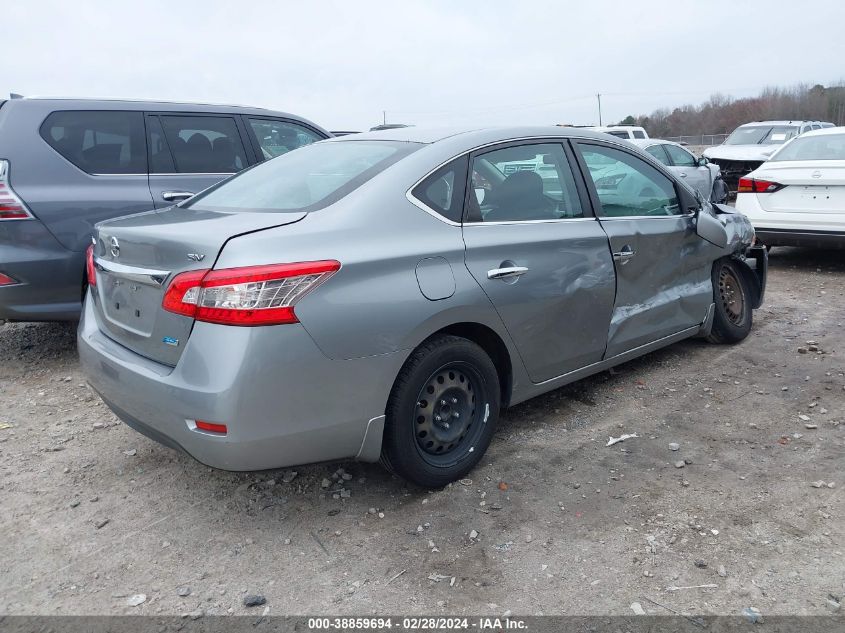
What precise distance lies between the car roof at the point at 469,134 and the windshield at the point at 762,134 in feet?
46.4

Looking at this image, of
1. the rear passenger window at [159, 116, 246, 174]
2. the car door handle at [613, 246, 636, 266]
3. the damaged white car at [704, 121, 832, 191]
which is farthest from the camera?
the damaged white car at [704, 121, 832, 191]

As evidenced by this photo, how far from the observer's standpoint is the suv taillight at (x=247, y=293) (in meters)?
2.60

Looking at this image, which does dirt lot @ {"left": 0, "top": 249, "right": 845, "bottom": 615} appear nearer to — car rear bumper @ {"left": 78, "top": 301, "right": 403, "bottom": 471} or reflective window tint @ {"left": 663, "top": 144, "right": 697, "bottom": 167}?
car rear bumper @ {"left": 78, "top": 301, "right": 403, "bottom": 471}

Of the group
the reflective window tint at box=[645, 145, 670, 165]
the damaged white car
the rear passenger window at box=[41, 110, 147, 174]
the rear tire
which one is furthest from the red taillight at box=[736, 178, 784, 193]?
the damaged white car

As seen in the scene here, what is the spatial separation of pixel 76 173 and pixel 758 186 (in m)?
6.59

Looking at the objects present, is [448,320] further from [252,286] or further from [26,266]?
[26,266]

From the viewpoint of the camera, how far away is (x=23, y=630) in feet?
8.07

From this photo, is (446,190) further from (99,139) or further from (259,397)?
(99,139)

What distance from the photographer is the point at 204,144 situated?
5711 millimetres

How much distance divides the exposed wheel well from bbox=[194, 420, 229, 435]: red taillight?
985 millimetres

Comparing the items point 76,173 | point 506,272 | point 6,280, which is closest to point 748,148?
point 506,272

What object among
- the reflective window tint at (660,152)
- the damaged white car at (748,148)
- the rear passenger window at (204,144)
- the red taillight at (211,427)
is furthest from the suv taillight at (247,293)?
the damaged white car at (748,148)

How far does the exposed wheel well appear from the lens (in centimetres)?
329

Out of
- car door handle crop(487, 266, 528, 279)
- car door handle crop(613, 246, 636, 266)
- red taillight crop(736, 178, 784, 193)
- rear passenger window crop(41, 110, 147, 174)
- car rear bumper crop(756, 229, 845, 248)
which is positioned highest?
rear passenger window crop(41, 110, 147, 174)
